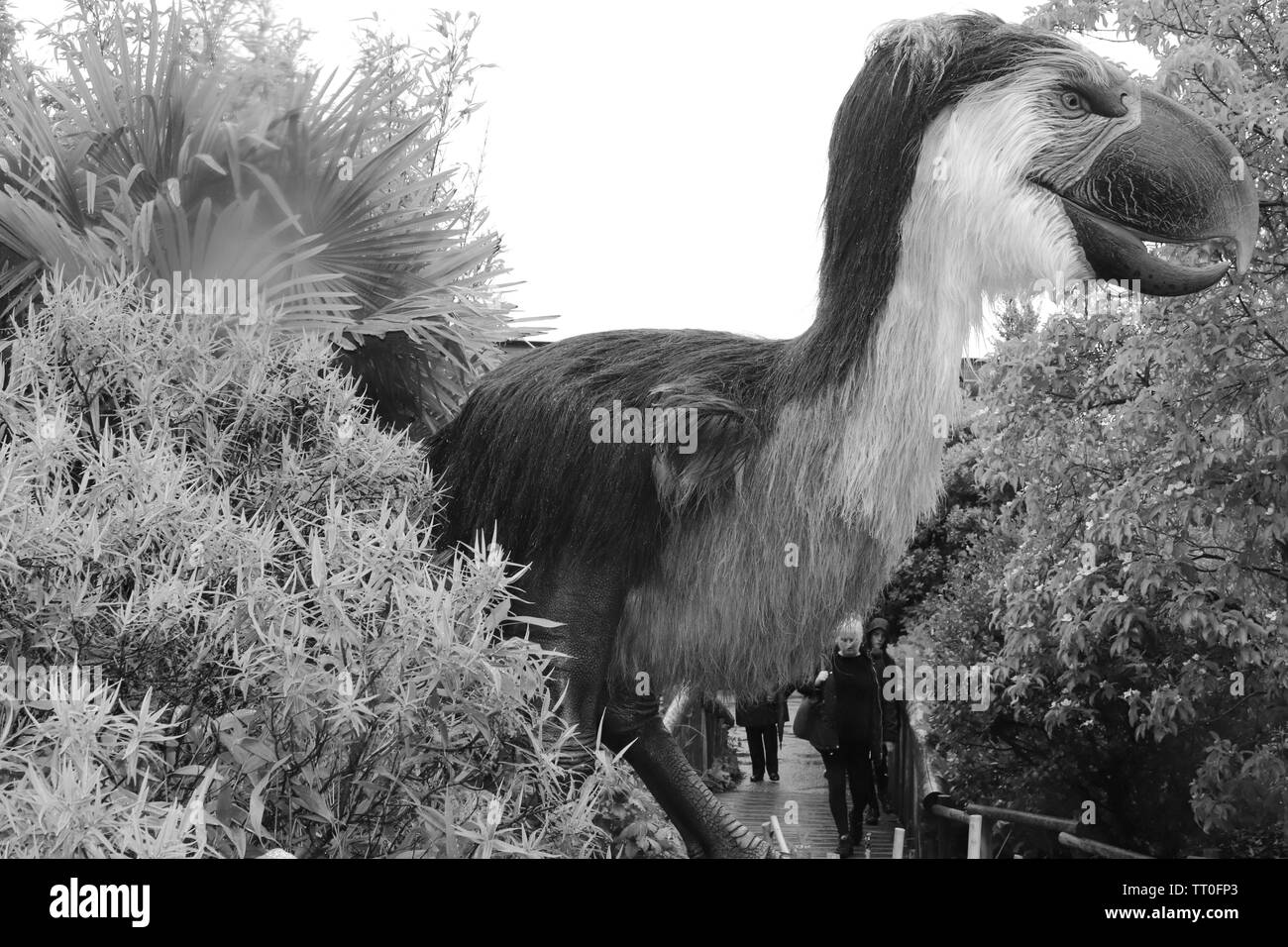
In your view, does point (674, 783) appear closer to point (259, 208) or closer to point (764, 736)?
point (259, 208)

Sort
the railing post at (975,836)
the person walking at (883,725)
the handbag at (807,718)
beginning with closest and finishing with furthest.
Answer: the railing post at (975,836)
the handbag at (807,718)
the person walking at (883,725)

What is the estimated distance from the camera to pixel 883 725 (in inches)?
287

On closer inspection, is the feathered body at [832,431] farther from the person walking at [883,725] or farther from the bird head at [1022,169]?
the person walking at [883,725]

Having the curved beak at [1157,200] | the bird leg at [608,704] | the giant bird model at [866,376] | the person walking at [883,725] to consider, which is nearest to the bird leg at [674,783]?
the bird leg at [608,704]

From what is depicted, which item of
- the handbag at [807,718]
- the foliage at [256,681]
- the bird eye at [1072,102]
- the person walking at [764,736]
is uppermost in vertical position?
the bird eye at [1072,102]

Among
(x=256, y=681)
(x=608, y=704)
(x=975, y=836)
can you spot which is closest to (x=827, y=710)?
(x=975, y=836)

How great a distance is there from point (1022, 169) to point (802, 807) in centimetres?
461

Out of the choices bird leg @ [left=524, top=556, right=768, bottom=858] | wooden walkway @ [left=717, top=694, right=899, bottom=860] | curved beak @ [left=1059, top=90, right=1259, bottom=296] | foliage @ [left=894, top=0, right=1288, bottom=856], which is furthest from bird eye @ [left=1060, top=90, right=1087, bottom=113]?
wooden walkway @ [left=717, top=694, right=899, bottom=860]

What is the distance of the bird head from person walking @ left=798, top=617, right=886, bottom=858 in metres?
2.99

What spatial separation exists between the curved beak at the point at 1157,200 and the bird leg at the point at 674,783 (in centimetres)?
152

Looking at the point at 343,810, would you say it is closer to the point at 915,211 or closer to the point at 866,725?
the point at 915,211

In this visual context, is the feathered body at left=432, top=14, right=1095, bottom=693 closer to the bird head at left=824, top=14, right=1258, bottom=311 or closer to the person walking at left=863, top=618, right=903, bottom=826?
the bird head at left=824, top=14, right=1258, bottom=311

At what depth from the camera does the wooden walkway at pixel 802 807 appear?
6026 millimetres
